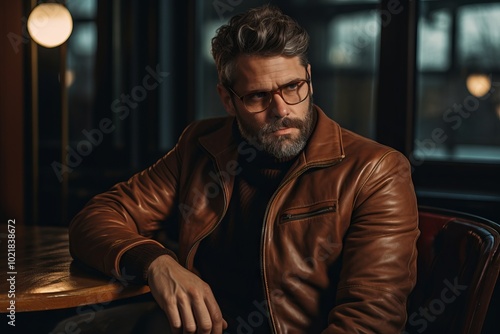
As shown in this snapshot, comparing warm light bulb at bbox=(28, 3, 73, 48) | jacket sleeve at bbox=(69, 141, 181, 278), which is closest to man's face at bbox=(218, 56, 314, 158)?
jacket sleeve at bbox=(69, 141, 181, 278)

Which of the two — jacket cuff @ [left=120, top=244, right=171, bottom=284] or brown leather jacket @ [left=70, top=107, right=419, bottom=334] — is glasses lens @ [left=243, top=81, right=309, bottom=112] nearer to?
brown leather jacket @ [left=70, top=107, right=419, bottom=334]

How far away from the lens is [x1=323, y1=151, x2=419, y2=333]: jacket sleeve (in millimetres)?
1649

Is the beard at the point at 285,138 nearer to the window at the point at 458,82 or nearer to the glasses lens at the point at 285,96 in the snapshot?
the glasses lens at the point at 285,96

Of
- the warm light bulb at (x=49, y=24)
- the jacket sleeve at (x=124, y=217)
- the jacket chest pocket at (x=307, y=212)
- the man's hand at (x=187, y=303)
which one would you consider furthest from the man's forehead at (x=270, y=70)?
the warm light bulb at (x=49, y=24)

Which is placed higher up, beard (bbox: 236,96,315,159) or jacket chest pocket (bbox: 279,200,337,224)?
beard (bbox: 236,96,315,159)

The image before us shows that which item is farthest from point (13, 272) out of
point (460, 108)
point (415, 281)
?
point (460, 108)

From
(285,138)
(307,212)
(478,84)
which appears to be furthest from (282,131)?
(478,84)

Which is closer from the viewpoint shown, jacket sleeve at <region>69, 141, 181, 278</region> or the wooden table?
the wooden table

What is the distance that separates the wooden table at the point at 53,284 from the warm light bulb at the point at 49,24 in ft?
→ 4.71

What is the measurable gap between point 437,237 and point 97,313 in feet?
3.78

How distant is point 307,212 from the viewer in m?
1.87

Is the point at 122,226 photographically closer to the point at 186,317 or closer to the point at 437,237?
the point at 186,317

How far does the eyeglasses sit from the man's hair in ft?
0.27

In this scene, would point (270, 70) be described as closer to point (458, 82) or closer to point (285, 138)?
point (285, 138)
